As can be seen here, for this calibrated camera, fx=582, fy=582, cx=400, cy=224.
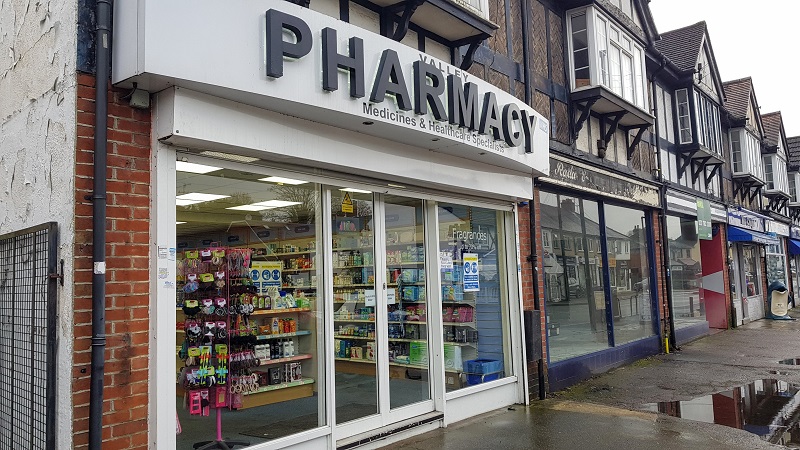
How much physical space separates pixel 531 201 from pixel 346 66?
4.40 meters

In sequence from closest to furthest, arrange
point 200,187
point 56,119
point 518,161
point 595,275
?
point 56,119, point 200,187, point 518,161, point 595,275

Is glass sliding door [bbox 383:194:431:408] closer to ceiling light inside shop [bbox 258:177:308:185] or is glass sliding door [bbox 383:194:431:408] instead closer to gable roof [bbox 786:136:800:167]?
ceiling light inside shop [bbox 258:177:308:185]

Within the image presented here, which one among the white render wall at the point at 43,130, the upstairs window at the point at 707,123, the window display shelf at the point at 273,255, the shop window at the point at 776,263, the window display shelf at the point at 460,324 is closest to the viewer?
the white render wall at the point at 43,130

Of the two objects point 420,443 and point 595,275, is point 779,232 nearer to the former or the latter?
point 595,275

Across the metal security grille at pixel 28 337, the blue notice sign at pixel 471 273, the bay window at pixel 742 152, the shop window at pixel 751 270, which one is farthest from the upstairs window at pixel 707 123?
the metal security grille at pixel 28 337

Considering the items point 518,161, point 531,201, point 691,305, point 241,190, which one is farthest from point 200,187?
point 691,305

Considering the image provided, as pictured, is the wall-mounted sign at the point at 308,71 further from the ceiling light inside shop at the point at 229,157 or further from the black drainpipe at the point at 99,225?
the ceiling light inside shop at the point at 229,157

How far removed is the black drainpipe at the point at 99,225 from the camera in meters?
3.59

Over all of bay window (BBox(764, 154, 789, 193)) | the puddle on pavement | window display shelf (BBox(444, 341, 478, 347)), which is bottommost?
the puddle on pavement

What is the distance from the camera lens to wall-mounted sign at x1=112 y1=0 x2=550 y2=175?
3.78 metres

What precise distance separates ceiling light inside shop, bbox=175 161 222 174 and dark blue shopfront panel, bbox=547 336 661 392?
5.78m

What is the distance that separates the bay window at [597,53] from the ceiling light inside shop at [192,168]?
731 centimetres

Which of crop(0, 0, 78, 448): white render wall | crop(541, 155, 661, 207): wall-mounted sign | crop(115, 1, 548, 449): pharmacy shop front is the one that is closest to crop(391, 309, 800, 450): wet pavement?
crop(115, 1, 548, 449): pharmacy shop front

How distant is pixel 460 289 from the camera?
7469mm
